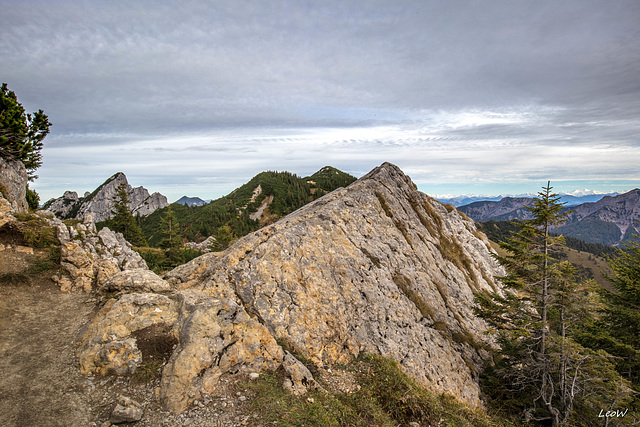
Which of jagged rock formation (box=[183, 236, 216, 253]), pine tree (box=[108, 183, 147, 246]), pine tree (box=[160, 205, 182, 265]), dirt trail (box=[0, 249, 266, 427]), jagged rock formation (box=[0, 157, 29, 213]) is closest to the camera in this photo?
dirt trail (box=[0, 249, 266, 427])

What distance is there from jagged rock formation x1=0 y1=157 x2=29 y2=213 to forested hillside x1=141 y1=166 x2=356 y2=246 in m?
63.2

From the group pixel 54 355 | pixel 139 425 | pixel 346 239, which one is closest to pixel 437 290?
pixel 346 239

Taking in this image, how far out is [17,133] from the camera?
→ 26.6 m

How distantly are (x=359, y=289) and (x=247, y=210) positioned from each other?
12203cm

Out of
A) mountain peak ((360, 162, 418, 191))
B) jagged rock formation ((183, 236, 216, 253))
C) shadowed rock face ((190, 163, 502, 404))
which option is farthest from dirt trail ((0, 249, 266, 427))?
jagged rock formation ((183, 236, 216, 253))

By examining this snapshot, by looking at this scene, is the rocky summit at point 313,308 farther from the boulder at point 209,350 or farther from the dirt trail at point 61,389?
the dirt trail at point 61,389

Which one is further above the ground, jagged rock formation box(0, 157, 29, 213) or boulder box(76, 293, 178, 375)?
jagged rock formation box(0, 157, 29, 213)

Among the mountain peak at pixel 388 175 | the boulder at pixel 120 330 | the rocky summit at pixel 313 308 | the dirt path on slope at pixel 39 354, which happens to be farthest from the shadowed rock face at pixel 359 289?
the dirt path on slope at pixel 39 354

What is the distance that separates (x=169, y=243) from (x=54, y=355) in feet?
159

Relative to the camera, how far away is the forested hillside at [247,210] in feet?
344

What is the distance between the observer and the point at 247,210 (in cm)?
13250

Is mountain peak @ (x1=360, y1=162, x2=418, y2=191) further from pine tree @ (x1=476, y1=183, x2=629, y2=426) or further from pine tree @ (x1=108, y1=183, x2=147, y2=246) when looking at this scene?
pine tree @ (x1=108, y1=183, x2=147, y2=246)

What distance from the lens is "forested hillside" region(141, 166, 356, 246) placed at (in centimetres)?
10481

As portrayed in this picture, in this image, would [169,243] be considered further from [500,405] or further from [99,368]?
[500,405]
